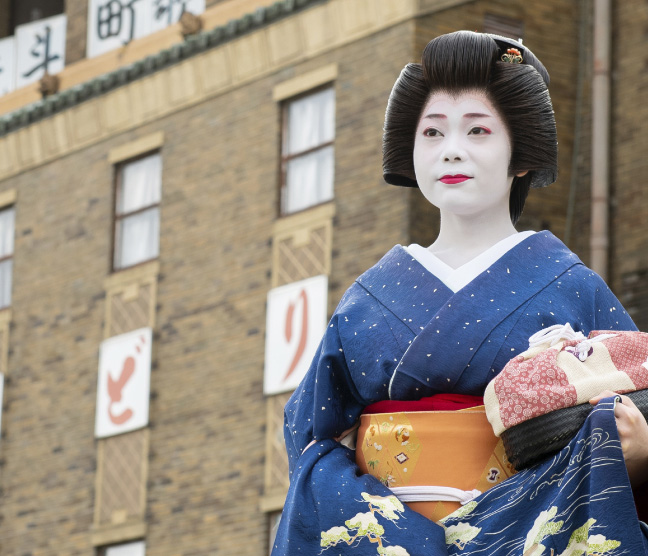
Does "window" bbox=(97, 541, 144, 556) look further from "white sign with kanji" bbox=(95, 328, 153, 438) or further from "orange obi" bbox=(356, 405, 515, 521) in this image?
"orange obi" bbox=(356, 405, 515, 521)

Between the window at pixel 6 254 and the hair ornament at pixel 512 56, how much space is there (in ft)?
48.1

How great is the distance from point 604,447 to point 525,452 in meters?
0.23

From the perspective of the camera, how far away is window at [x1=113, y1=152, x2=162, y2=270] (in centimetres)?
1633

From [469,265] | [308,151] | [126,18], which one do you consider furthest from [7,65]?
[469,265]

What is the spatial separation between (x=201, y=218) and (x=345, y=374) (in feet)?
39.4

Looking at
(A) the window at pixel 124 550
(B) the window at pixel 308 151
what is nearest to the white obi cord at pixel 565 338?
(B) the window at pixel 308 151

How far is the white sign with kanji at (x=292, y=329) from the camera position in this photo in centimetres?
1411

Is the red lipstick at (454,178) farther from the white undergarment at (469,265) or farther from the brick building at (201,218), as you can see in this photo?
the brick building at (201,218)

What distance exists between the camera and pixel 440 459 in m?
3.53

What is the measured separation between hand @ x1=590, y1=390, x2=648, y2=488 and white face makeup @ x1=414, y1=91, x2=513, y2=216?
0.69 metres

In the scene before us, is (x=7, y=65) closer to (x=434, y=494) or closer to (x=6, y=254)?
(x=6, y=254)

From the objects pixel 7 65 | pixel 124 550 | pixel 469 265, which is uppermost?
pixel 7 65

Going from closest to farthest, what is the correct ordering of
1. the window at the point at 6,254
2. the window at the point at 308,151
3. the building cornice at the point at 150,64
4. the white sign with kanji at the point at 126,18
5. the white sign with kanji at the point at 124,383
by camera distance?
1. the window at the point at 308,151
2. the building cornice at the point at 150,64
3. the white sign with kanji at the point at 124,383
4. the white sign with kanji at the point at 126,18
5. the window at the point at 6,254

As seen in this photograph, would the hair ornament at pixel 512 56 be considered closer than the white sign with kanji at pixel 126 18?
Yes
